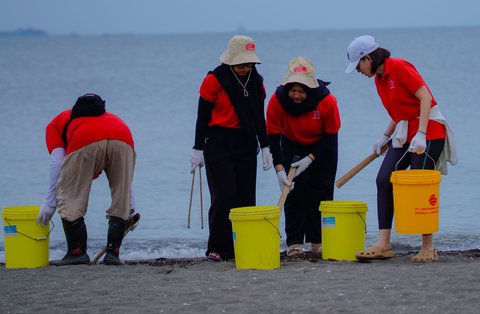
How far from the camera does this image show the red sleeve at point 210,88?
348 inches

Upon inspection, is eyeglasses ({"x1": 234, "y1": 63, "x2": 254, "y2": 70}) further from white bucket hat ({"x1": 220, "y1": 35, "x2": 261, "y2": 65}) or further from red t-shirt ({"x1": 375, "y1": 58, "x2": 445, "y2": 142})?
red t-shirt ({"x1": 375, "y1": 58, "x2": 445, "y2": 142})

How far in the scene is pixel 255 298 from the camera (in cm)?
725

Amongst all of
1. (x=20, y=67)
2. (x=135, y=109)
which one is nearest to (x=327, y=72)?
(x=135, y=109)

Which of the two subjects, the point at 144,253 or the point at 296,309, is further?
the point at 144,253

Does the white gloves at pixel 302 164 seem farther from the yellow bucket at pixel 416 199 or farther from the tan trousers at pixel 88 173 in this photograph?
the tan trousers at pixel 88 173

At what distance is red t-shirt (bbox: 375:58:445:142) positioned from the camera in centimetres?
830

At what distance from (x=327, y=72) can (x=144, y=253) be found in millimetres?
41750

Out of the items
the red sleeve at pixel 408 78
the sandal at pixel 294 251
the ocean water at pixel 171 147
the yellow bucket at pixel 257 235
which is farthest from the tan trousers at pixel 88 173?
the ocean water at pixel 171 147

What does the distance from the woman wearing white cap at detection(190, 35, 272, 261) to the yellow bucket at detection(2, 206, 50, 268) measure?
1.34 meters

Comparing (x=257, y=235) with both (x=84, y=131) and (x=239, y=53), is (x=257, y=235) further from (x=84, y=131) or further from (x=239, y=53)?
(x=84, y=131)

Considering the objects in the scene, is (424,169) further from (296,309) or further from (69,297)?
(69,297)

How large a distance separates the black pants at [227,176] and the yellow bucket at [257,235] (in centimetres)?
67

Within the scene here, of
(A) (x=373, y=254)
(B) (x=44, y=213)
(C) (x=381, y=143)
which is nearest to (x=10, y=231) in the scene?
(B) (x=44, y=213)

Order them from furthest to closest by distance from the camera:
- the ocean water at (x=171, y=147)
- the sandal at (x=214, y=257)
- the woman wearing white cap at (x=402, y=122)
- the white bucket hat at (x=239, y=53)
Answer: the ocean water at (x=171, y=147) < the sandal at (x=214, y=257) < the white bucket hat at (x=239, y=53) < the woman wearing white cap at (x=402, y=122)
